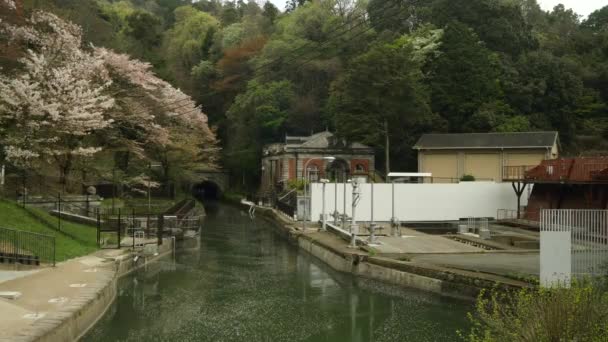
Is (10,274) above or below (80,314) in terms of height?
above

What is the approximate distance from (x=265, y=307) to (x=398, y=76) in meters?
31.8

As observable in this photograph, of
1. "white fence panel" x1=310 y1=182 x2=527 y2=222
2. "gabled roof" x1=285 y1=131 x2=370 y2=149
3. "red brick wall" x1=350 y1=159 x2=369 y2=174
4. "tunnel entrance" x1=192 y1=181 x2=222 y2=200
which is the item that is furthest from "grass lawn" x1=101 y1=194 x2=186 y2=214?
"tunnel entrance" x1=192 y1=181 x2=222 y2=200

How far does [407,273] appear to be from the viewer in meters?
19.0

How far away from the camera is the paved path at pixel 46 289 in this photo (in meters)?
11.0

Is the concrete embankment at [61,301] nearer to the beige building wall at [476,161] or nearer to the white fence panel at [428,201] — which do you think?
the white fence panel at [428,201]

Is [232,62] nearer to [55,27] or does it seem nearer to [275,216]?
[275,216]

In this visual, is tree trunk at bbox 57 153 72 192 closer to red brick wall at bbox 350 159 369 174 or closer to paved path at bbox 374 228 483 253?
paved path at bbox 374 228 483 253

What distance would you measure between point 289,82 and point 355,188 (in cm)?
3717

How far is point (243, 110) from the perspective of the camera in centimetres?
6200

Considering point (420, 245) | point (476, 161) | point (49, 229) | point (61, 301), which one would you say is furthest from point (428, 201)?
point (61, 301)

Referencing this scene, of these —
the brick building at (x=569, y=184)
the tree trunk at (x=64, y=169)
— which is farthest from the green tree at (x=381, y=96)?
the tree trunk at (x=64, y=169)

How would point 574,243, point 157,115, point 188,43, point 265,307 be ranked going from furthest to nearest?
point 188,43
point 157,115
point 265,307
point 574,243

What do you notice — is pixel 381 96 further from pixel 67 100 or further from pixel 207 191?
pixel 207 191

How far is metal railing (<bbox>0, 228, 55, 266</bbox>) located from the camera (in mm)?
15920
